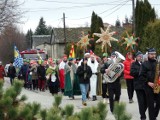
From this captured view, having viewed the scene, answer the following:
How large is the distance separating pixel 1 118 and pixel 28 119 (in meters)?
0.42

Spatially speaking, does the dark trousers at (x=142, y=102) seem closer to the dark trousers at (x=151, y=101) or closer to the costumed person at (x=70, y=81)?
the dark trousers at (x=151, y=101)

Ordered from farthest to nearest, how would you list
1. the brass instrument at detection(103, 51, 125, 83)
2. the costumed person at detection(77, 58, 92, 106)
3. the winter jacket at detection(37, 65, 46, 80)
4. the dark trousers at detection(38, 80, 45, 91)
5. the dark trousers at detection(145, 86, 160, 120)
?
1. the dark trousers at detection(38, 80, 45, 91)
2. the winter jacket at detection(37, 65, 46, 80)
3. the costumed person at detection(77, 58, 92, 106)
4. the brass instrument at detection(103, 51, 125, 83)
5. the dark trousers at detection(145, 86, 160, 120)

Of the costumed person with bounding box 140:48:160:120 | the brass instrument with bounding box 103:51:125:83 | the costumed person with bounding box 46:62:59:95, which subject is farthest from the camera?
the costumed person with bounding box 46:62:59:95

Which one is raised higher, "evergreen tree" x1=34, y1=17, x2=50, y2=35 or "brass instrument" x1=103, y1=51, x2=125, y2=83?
"evergreen tree" x1=34, y1=17, x2=50, y2=35

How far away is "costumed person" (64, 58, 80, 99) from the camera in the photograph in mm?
16375

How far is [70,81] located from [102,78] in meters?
1.77

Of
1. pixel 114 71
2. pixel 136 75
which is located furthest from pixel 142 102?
pixel 114 71

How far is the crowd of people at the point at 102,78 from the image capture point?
8.76m

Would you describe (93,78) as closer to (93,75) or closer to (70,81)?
(93,75)

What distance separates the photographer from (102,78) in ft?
50.1

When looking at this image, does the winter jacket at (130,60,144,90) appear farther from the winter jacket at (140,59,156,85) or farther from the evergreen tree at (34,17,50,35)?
the evergreen tree at (34,17,50,35)

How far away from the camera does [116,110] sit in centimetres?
340

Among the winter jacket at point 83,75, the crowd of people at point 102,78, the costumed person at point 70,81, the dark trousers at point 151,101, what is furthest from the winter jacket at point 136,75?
the costumed person at point 70,81

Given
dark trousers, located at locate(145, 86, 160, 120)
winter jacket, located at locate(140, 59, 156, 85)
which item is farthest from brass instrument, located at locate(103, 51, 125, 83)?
winter jacket, located at locate(140, 59, 156, 85)
